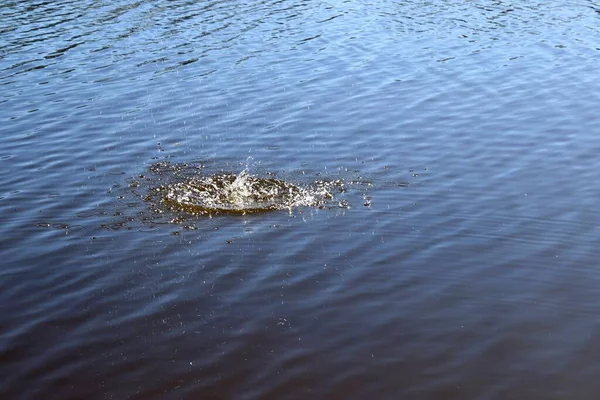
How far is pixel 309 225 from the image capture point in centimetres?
1424

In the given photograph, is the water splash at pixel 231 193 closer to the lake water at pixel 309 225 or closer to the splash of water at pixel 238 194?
the splash of water at pixel 238 194

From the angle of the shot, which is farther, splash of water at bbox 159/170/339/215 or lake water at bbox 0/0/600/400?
splash of water at bbox 159/170/339/215

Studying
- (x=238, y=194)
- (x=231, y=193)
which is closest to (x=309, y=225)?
(x=238, y=194)

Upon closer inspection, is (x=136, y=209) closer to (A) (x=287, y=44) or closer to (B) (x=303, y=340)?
(B) (x=303, y=340)

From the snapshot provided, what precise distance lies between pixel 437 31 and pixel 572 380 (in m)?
20.8

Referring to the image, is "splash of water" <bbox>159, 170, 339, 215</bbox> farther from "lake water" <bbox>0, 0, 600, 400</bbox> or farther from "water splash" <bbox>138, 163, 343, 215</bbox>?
"lake water" <bbox>0, 0, 600, 400</bbox>

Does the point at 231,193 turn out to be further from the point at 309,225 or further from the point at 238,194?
the point at 309,225

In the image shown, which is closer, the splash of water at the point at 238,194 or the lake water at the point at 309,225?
the lake water at the point at 309,225

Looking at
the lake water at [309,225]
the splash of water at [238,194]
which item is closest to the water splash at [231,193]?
the splash of water at [238,194]

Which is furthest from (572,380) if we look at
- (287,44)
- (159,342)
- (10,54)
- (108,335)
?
(10,54)

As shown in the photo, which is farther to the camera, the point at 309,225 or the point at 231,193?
the point at 231,193

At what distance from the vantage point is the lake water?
10273 millimetres

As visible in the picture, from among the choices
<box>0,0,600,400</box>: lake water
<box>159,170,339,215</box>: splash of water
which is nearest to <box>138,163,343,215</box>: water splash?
<box>159,170,339,215</box>: splash of water

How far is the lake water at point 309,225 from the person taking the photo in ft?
33.7
